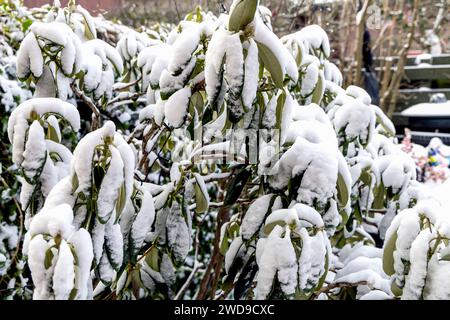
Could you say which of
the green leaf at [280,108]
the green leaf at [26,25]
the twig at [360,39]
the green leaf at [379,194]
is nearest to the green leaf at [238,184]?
the green leaf at [280,108]

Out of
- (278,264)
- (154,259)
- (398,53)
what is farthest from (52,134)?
(398,53)

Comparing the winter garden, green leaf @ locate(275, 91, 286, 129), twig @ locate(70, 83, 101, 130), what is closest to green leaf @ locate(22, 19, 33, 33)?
the winter garden

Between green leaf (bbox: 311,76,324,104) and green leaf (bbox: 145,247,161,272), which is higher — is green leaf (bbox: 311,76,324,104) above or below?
above

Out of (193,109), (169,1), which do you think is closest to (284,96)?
(193,109)

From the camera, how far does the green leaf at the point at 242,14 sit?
0.82 metres

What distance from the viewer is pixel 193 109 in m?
1.04

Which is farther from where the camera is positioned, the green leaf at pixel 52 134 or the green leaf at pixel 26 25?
the green leaf at pixel 26 25

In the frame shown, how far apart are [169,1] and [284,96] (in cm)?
232

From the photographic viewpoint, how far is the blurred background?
396 centimetres

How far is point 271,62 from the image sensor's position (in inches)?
34.3

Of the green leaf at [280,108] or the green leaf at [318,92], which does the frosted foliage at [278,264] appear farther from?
the green leaf at [318,92]

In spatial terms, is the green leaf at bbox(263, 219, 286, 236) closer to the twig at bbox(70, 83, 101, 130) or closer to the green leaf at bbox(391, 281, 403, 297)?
the green leaf at bbox(391, 281, 403, 297)

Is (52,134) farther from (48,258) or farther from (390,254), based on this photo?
(390,254)
